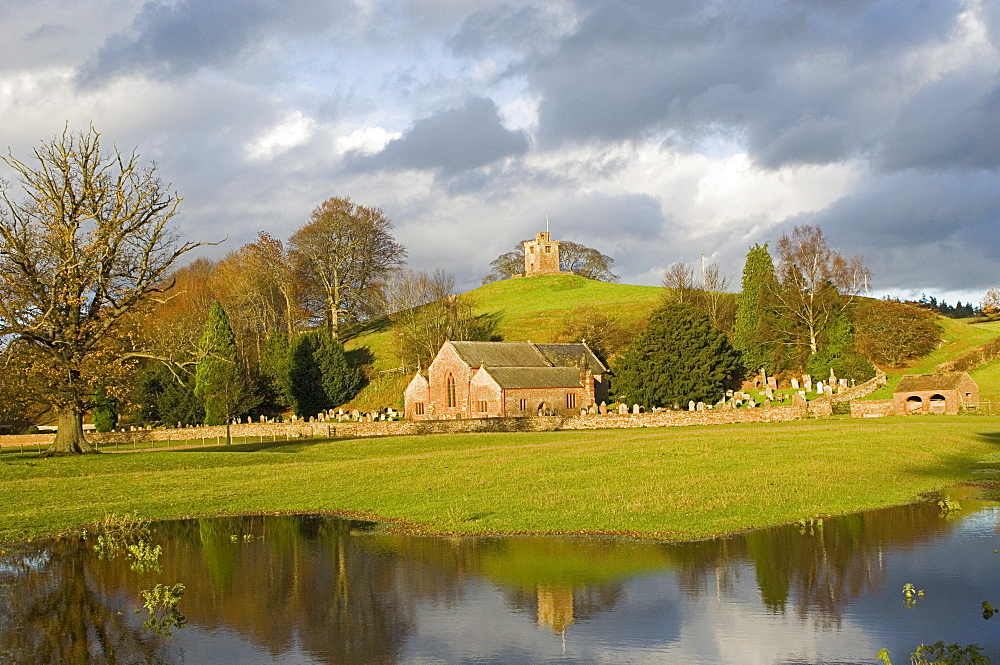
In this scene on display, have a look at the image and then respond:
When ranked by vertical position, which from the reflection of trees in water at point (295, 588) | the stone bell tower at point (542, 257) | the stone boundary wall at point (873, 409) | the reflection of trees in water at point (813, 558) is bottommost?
the reflection of trees in water at point (813, 558)

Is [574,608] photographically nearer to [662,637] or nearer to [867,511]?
[662,637]

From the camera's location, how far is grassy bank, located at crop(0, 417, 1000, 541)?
1966cm

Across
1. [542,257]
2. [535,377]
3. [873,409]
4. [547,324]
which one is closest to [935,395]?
[873,409]

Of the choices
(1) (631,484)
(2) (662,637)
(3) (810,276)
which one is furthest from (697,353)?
(2) (662,637)

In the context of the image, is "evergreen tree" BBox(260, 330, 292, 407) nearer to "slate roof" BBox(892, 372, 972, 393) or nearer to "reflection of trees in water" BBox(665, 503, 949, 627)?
"slate roof" BBox(892, 372, 972, 393)

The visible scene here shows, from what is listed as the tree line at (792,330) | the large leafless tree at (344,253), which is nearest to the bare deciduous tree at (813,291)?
the tree line at (792,330)

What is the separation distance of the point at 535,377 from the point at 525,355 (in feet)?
15.2

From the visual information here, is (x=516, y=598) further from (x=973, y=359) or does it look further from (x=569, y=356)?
(x=973, y=359)

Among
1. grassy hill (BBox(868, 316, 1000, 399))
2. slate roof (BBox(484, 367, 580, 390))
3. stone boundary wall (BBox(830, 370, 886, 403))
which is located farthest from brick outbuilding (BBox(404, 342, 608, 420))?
grassy hill (BBox(868, 316, 1000, 399))

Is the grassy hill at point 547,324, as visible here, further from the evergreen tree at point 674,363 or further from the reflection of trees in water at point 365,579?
the reflection of trees in water at point 365,579

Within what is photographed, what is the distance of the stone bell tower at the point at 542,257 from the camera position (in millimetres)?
155375

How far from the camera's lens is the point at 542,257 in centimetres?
15538

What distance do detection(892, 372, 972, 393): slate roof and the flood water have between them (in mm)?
38204

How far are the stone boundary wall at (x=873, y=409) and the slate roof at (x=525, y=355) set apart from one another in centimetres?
2574
